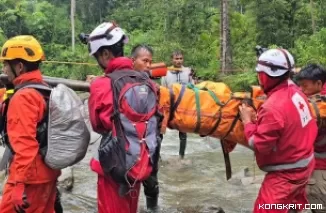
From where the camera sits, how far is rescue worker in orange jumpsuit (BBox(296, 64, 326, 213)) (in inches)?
189

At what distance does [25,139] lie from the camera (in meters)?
3.49

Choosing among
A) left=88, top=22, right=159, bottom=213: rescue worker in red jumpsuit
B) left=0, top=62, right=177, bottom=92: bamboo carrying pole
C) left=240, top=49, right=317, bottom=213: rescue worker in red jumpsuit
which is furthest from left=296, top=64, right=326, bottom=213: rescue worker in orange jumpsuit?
left=88, top=22, right=159, bottom=213: rescue worker in red jumpsuit

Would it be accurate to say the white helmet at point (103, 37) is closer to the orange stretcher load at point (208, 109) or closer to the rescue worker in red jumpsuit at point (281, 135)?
the orange stretcher load at point (208, 109)

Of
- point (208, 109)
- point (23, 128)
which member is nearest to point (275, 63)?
point (208, 109)

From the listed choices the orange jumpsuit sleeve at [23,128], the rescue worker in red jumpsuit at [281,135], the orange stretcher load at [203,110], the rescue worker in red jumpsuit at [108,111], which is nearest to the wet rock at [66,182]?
the orange stretcher load at [203,110]

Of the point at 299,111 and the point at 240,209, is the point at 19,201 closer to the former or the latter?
the point at 299,111

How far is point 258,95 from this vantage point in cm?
460

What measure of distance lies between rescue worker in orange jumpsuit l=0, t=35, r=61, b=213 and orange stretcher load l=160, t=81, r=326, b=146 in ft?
4.13

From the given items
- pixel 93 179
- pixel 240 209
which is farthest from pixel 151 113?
pixel 93 179

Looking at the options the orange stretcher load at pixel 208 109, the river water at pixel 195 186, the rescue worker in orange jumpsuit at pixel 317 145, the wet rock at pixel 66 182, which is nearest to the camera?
the orange stretcher load at pixel 208 109

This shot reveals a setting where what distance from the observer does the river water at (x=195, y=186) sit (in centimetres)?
658

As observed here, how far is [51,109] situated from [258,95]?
202 cm

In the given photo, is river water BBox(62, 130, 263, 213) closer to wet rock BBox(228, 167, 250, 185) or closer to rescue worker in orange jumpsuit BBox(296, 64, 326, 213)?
wet rock BBox(228, 167, 250, 185)

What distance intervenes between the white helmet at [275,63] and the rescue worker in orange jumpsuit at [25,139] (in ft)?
6.07
